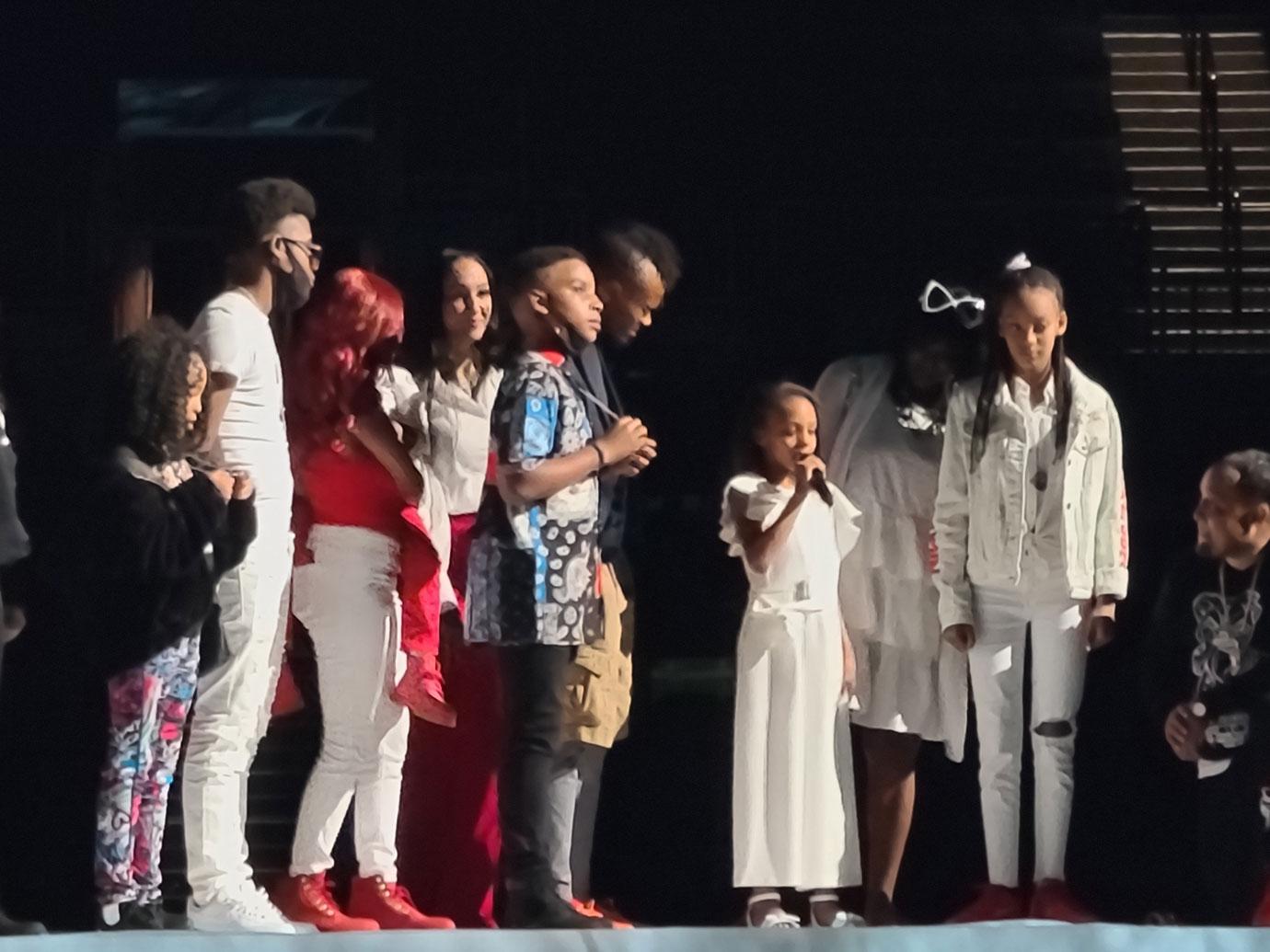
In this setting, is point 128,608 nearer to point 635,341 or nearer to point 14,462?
point 14,462

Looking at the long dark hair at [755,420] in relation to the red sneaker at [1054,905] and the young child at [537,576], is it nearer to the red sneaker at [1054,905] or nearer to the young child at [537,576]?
the young child at [537,576]

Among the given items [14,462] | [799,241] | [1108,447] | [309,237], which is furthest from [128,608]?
[1108,447]

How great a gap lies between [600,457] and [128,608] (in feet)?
3.59

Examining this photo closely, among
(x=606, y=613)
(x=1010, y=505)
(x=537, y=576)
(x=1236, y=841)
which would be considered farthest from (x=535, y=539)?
(x=1236, y=841)

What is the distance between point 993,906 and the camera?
5441 mm

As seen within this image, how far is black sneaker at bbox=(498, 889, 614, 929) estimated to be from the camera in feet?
16.9

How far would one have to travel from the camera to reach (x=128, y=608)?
518cm

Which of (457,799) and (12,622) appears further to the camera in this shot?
(457,799)

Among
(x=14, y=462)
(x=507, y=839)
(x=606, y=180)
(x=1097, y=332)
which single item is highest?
(x=606, y=180)

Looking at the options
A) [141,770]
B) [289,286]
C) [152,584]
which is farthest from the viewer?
[289,286]

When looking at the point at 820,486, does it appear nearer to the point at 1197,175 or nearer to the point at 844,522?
the point at 844,522

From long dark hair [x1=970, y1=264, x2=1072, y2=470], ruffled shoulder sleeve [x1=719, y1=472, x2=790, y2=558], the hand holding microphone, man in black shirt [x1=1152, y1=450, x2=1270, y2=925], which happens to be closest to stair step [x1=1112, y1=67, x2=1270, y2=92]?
long dark hair [x1=970, y1=264, x2=1072, y2=470]

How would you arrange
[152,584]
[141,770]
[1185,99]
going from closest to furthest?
[141,770] → [152,584] → [1185,99]

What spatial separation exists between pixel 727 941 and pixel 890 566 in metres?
0.95
